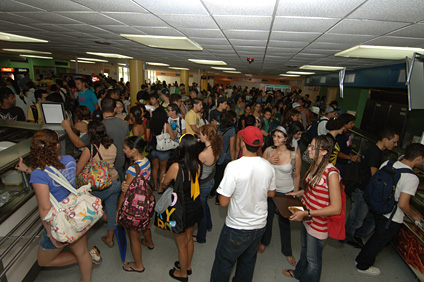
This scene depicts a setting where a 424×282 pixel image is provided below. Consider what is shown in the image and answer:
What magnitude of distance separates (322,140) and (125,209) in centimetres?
199

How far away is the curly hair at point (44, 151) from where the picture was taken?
1.80 meters

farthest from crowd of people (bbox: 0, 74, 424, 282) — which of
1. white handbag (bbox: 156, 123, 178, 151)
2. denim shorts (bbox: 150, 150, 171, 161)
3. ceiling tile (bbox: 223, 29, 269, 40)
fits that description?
ceiling tile (bbox: 223, 29, 269, 40)

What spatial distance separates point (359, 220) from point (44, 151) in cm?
379

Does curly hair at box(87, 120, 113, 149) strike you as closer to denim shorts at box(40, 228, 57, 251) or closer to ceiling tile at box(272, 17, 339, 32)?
denim shorts at box(40, 228, 57, 251)

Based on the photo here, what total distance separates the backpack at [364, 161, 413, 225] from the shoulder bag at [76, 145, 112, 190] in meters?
2.96

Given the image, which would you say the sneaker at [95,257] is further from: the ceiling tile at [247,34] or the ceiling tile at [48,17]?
the ceiling tile at [247,34]

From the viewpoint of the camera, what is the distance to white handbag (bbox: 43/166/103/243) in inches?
71.5

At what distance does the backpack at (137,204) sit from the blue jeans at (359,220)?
2777 millimetres

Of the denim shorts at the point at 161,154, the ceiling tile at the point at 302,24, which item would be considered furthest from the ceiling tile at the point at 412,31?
the denim shorts at the point at 161,154

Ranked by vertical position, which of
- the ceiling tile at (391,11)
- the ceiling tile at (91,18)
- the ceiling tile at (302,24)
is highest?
the ceiling tile at (91,18)

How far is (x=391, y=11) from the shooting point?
1758 mm

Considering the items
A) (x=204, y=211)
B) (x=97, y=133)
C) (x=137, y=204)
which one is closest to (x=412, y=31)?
(x=204, y=211)

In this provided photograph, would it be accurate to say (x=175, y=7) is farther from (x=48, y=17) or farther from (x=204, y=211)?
(x=204, y=211)

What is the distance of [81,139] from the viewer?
3213mm
